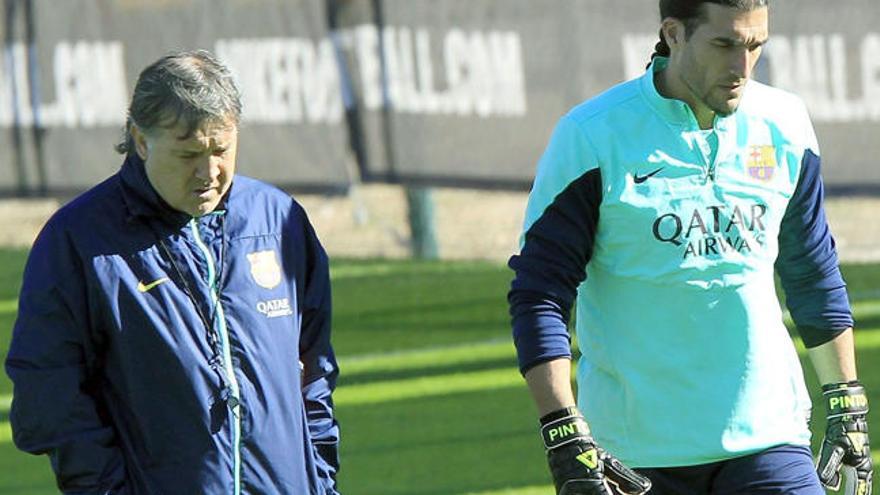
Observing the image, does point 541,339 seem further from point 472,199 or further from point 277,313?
point 472,199

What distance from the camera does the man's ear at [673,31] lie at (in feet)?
14.6

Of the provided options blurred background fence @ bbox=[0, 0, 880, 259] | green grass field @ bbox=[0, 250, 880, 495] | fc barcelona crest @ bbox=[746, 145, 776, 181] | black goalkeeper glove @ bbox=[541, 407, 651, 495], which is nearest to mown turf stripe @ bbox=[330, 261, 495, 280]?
green grass field @ bbox=[0, 250, 880, 495]

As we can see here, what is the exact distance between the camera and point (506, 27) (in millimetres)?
12180

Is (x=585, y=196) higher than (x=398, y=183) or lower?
higher

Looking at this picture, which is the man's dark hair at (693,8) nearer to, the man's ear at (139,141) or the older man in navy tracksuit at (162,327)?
the older man in navy tracksuit at (162,327)

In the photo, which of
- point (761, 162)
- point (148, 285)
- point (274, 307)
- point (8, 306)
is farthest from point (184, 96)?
point (8, 306)

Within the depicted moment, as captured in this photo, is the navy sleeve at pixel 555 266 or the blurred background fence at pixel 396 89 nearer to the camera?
the navy sleeve at pixel 555 266

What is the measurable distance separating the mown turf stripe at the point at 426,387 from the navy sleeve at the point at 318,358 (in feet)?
16.3

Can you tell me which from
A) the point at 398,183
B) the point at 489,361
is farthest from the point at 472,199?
the point at 489,361

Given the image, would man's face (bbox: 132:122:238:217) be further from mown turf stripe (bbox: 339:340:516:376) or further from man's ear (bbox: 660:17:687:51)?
mown turf stripe (bbox: 339:340:516:376)

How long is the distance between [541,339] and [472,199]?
32.4 feet

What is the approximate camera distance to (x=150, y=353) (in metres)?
3.95

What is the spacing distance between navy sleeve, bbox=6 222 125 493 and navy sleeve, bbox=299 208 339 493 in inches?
19.2

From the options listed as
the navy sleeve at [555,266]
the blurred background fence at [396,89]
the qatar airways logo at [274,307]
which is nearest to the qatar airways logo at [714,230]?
the navy sleeve at [555,266]
